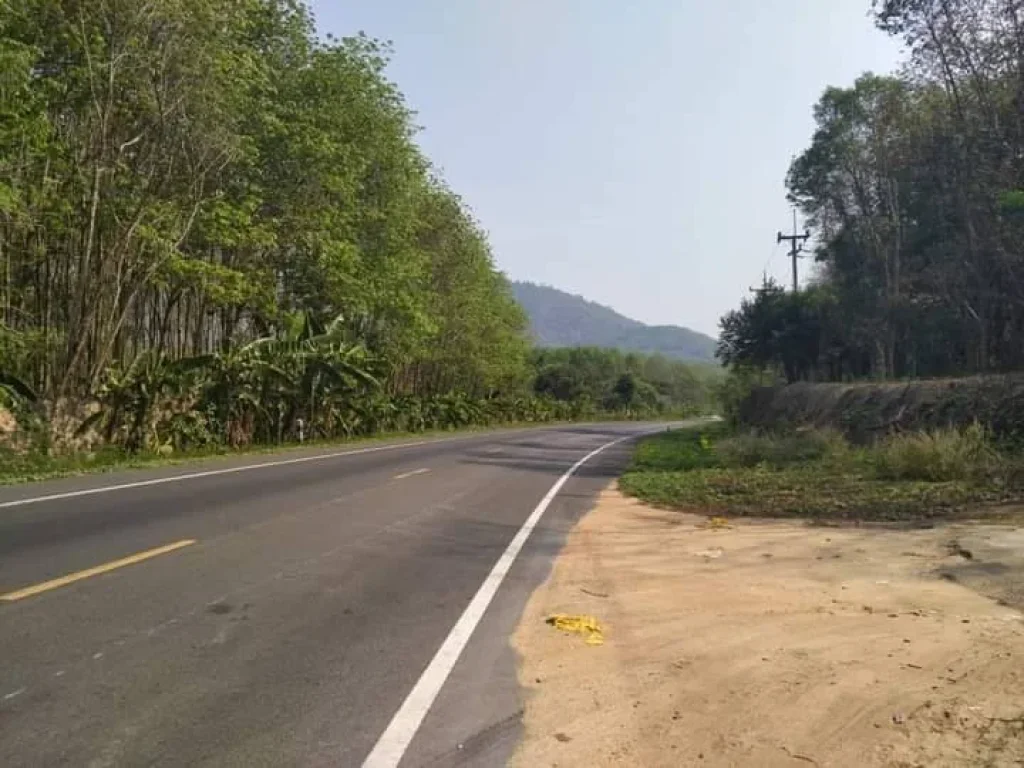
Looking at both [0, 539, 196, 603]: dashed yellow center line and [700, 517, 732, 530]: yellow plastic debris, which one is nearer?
[0, 539, 196, 603]: dashed yellow center line

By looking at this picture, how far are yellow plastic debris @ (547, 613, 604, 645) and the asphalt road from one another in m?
0.35

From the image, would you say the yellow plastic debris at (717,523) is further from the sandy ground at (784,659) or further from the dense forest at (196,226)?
the dense forest at (196,226)

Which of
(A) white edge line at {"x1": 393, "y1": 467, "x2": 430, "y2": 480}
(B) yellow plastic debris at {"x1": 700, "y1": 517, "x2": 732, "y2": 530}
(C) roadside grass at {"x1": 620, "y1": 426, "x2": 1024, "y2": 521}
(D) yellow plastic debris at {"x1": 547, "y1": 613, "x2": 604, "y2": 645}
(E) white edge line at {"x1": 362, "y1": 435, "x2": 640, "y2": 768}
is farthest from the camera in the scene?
(A) white edge line at {"x1": 393, "y1": 467, "x2": 430, "y2": 480}

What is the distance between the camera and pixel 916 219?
41562 mm

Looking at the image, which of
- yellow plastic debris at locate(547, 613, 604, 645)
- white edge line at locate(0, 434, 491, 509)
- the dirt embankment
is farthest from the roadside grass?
white edge line at locate(0, 434, 491, 509)

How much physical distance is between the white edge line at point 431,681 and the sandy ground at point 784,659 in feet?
1.36

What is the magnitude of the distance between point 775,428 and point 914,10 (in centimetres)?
1333

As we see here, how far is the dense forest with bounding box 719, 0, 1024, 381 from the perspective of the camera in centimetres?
2458

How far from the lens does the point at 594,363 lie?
119562 mm

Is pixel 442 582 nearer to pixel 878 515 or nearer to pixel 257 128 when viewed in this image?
pixel 878 515

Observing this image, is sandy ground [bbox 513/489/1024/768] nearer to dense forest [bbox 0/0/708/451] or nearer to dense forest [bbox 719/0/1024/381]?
dense forest [bbox 719/0/1024/381]

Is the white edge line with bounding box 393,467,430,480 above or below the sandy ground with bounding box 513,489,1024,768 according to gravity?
above

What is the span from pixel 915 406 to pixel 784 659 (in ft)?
59.4

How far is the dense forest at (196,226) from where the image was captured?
21.0 m
